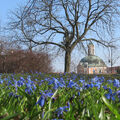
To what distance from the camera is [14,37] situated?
16.7 meters

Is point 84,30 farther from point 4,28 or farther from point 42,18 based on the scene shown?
point 4,28

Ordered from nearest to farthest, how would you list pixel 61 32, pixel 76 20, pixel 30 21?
pixel 30 21 → pixel 76 20 → pixel 61 32

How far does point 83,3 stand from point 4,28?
23.2 feet

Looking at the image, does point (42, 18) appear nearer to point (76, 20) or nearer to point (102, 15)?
point (76, 20)

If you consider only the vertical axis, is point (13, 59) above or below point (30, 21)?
below

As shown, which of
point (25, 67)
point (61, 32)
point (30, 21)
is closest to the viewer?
point (30, 21)

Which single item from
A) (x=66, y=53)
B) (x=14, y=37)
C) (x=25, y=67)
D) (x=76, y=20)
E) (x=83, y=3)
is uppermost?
(x=83, y=3)

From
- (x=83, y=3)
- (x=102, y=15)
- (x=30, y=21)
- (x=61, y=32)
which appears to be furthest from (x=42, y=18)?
(x=102, y=15)

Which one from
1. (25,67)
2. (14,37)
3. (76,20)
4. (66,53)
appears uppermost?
(76,20)

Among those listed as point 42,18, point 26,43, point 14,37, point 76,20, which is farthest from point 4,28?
point 76,20

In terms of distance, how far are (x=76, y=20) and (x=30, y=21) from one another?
3.92 meters

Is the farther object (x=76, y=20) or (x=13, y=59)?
(x=13, y=59)

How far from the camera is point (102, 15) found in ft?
53.9

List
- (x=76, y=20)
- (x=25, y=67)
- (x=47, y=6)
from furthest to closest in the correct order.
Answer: (x=25, y=67) < (x=76, y=20) < (x=47, y=6)
